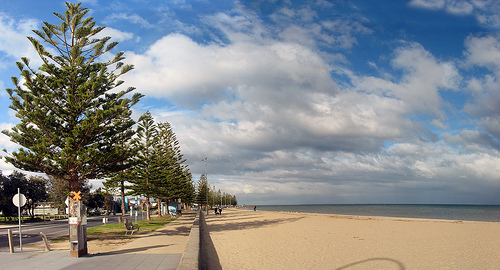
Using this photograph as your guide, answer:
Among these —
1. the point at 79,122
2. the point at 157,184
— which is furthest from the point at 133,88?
the point at 157,184

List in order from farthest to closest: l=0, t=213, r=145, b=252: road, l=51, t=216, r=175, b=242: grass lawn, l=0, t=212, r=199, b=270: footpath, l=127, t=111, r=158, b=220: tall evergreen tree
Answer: l=127, t=111, r=158, b=220: tall evergreen tree → l=51, t=216, r=175, b=242: grass lawn → l=0, t=213, r=145, b=252: road → l=0, t=212, r=199, b=270: footpath

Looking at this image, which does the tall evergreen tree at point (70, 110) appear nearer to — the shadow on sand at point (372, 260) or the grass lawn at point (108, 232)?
the grass lawn at point (108, 232)

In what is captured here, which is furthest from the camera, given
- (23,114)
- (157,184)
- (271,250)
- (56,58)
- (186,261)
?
(157,184)

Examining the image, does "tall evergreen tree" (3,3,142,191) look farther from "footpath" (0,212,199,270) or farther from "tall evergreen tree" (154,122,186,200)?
"tall evergreen tree" (154,122,186,200)

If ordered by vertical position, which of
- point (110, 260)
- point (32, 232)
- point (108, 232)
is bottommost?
point (32, 232)

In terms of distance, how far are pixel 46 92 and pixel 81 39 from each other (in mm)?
2683

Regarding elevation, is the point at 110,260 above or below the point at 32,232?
above

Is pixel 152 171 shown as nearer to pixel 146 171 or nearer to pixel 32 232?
pixel 146 171

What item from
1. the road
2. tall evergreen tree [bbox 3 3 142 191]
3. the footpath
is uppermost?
tall evergreen tree [bbox 3 3 142 191]

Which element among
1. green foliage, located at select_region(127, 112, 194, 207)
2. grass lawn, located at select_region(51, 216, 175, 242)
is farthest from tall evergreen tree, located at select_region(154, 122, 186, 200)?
grass lawn, located at select_region(51, 216, 175, 242)

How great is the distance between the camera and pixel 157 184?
Result: 3406 centimetres

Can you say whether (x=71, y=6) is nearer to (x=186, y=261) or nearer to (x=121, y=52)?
(x=121, y=52)

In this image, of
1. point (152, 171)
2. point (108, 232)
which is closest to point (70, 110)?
point (108, 232)

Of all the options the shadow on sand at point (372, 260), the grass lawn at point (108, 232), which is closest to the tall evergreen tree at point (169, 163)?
the grass lawn at point (108, 232)
